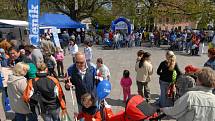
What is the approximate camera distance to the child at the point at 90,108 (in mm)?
4879

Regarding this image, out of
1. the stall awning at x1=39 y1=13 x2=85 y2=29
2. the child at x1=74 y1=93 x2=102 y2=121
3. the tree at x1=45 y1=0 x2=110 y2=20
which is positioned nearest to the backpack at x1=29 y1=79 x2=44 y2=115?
the child at x1=74 y1=93 x2=102 y2=121

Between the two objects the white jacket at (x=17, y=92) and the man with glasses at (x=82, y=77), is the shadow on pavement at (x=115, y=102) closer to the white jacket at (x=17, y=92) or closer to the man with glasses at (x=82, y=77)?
the man with glasses at (x=82, y=77)

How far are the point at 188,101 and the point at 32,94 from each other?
2792 millimetres

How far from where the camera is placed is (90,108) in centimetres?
495

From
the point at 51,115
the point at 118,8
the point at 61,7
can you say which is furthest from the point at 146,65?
the point at 61,7

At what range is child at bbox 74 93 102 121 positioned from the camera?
4879 millimetres

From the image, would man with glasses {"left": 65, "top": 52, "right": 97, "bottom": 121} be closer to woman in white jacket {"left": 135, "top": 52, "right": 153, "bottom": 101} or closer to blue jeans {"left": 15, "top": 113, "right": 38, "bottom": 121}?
blue jeans {"left": 15, "top": 113, "right": 38, "bottom": 121}

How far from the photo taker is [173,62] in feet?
24.7

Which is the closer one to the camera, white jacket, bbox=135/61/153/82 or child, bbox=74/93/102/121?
child, bbox=74/93/102/121

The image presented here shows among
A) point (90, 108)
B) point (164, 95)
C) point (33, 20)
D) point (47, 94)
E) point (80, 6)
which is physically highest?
point (80, 6)

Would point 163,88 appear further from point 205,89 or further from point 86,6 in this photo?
point 86,6

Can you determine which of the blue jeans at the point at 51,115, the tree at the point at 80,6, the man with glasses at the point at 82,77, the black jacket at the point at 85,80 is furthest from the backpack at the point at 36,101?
the tree at the point at 80,6

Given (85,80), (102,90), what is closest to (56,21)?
(85,80)

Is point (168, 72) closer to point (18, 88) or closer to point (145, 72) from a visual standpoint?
point (145, 72)
